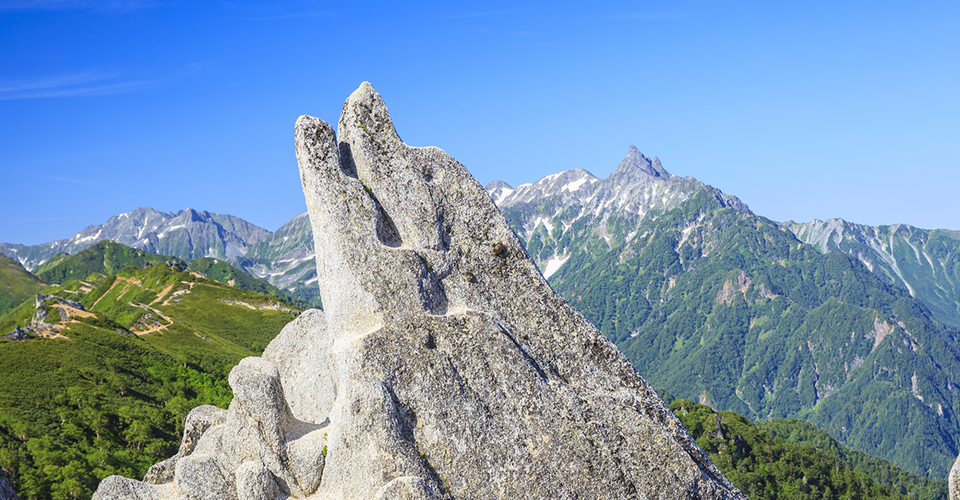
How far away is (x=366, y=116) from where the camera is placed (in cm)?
3475

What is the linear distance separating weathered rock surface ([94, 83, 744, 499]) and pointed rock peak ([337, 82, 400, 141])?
8 centimetres

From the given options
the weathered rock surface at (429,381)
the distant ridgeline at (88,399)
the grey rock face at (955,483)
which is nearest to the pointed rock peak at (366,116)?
the weathered rock surface at (429,381)

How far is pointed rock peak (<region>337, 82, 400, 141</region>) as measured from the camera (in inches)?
1361

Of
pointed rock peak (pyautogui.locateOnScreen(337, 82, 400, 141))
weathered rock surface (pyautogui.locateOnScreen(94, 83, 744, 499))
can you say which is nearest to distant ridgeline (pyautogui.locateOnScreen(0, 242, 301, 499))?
weathered rock surface (pyautogui.locateOnScreen(94, 83, 744, 499))

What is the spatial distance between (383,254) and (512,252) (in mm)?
6523

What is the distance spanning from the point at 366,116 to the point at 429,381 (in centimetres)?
1410

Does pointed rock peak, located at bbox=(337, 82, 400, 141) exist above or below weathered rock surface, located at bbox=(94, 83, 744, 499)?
above

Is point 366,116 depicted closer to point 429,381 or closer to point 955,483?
point 429,381

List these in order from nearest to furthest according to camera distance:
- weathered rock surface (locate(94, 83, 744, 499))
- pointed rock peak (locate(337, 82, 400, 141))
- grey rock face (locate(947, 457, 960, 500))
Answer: weathered rock surface (locate(94, 83, 744, 499)) < grey rock face (locate(947, 457, 960, 500)) < pointed rock peak (locate(337, 82, 400, 141))

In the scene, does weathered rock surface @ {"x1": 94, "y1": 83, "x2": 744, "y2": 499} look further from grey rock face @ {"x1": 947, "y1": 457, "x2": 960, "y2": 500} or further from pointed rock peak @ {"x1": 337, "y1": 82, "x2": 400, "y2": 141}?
grey rock face @ {"x1": 947, "y1": 457, "x2": 960, "y2": 500}

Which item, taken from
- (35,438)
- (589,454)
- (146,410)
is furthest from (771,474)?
(589,454)

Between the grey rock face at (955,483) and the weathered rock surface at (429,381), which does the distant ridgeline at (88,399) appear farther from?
the grey rock face at (955,483)

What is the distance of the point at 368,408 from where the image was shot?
27906 mm

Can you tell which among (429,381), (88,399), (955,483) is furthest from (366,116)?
(88,399)
